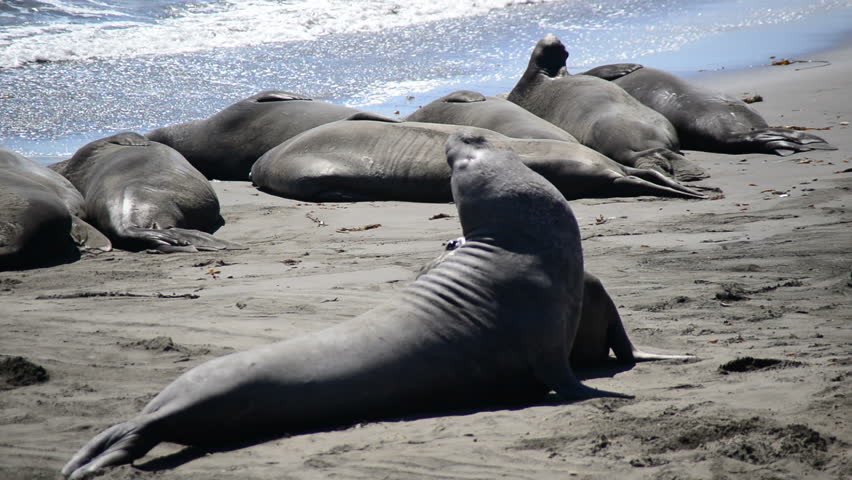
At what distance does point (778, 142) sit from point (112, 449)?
769 cm

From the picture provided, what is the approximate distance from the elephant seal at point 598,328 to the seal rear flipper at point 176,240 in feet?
10.4

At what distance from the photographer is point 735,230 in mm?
6211

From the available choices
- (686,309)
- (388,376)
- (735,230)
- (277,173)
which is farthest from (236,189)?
(388,376)

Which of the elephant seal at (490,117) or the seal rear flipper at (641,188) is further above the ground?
the elephant seal at (490,117)

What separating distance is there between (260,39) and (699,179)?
14.2 meters

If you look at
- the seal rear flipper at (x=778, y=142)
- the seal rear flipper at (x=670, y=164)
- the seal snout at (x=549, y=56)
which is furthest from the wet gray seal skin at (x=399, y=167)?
the seal snout at (x=549, y=56)

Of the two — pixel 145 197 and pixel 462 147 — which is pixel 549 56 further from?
pixel 462 147

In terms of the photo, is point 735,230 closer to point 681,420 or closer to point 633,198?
point 633,198

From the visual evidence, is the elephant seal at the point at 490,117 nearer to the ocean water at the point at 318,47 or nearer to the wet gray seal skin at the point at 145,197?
the ocean water at the point at 318,47

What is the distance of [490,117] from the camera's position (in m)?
9.72

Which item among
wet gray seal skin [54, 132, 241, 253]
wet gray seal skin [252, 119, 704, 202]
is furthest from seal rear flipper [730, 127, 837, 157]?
wet gray seal skin [54, 132, 241, 253]

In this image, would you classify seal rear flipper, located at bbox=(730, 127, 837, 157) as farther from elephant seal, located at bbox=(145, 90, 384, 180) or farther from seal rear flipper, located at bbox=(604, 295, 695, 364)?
seal rear flipper, located at bbox=(604, 295, 695, 364)

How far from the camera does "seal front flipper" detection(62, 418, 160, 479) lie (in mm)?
2916

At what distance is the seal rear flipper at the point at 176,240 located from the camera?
6.77 meters
